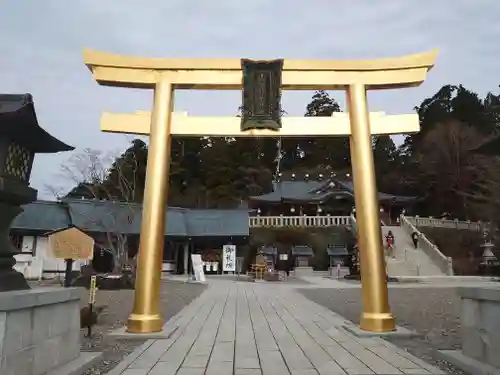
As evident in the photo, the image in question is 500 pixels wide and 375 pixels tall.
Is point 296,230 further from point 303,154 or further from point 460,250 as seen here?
point 303,154

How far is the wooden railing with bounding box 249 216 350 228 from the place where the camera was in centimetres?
3800

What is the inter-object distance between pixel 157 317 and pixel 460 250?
33865 mm

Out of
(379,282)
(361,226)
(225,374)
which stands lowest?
(225,374)

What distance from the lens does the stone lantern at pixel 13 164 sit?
436cm

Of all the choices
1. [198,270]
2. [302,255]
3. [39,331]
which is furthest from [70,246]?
[302,255]

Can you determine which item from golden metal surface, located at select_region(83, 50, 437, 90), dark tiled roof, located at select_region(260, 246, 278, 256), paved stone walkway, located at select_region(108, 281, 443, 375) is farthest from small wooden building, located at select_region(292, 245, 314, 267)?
golden metal surface, located at select_region(83, 50, 437, 90)

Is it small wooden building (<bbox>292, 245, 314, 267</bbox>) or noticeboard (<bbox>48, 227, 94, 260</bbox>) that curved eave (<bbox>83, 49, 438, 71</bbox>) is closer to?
noticeboard (<bbox>48, 227, 94, 260</bbox>)

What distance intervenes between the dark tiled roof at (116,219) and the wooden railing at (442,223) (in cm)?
1546

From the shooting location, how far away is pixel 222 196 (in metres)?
49.0

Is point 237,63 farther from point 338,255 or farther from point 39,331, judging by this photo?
point 338,255

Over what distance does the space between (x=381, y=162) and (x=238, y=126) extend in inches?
2050

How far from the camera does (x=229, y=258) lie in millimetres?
32281

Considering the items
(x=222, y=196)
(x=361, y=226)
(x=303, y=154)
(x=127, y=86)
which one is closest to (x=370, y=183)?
(x=361, y=226)

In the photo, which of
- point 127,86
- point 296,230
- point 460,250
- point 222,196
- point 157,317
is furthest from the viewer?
point 222,196
